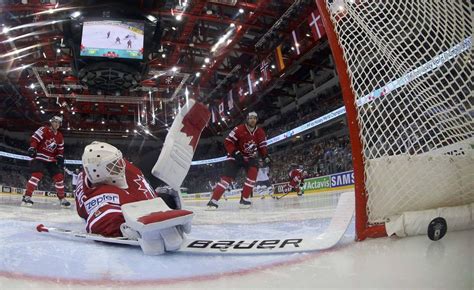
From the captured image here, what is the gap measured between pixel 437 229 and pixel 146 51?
515 centimetres

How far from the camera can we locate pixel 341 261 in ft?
3.23

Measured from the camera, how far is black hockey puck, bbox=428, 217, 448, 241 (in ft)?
3.74

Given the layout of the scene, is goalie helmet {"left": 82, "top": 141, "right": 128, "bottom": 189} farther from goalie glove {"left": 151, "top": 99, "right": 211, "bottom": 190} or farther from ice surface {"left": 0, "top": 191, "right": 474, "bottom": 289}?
ice surface {"left": 0, "top": 191, "right": 474, "bottom": 289}

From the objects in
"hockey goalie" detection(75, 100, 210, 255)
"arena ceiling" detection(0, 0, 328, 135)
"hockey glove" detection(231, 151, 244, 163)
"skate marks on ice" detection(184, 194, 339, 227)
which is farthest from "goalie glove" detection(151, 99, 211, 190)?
"arena ceiling" detection(0, 0, 328, 135)

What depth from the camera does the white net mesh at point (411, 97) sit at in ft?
4.22

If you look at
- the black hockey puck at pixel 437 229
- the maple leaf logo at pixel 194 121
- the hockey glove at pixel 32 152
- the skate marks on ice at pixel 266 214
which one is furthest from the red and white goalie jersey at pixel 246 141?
A: the black hockey puck at pixel 437 229

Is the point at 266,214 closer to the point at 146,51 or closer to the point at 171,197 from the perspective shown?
the point at 171,197

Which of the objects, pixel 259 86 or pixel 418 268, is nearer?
pixel 418 268

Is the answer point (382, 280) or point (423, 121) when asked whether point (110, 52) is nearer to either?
point (423, 121)

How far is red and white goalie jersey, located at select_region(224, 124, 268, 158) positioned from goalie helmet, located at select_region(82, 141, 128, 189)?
2739 millimetres

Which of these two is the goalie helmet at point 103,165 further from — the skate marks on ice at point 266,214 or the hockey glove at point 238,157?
the hockey glove at point 238,157

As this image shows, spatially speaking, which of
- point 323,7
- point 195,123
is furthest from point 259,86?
point 323,7

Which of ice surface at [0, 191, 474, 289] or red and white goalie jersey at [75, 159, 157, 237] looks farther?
red and white goalie jersey at [75, 159, 157, 237]

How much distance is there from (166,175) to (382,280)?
4.24 feet
